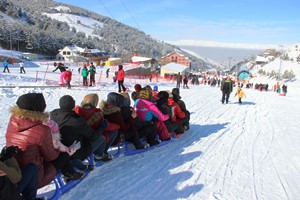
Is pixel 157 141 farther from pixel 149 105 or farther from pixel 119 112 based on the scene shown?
pixel 119 112

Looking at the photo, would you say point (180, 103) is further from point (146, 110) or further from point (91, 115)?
point (91, 115)

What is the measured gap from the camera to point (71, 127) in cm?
427

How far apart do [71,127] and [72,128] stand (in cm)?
2

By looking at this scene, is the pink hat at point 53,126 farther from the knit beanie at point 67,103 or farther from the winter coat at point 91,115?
the winter coat at point 91,115

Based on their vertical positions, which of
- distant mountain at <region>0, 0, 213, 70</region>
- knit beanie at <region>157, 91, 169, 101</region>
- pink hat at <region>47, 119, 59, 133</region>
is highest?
distant mountain at <region>0, 0, 213, 70</region>

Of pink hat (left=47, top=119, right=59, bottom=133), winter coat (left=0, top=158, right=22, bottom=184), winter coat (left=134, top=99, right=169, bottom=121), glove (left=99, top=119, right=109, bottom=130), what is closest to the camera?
winter coat (left=0, top=158, right=22, bottom=184)

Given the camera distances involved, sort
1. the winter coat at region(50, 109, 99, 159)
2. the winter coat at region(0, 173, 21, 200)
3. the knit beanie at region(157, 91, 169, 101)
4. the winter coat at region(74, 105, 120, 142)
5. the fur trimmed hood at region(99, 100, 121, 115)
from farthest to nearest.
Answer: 1. the knit beanie at region(157, 91, 169, 101)
2. the fur trimmed hood at region(99, 100, 121, 115)
3. the winter coat at region(74, 105, 120, 142)
4. the winter coat at region(50, 109, 99, 159)
5. the winter coat at region(0, 173, 21, 200)

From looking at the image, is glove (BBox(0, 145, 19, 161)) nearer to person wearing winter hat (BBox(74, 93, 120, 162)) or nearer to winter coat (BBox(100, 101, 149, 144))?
person wearing winter hat (BBox(74, 93, 120, 162))

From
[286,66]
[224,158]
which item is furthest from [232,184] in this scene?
[286,66]

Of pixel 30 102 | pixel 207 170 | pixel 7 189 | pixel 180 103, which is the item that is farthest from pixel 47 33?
pixel 7 189

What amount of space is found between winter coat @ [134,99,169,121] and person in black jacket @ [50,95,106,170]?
6.70 feet

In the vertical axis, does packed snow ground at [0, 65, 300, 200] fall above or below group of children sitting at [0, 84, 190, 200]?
below

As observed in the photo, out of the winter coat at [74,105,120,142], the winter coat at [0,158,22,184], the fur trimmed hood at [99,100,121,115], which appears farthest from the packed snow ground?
the winter coat at [0,158,22,184]

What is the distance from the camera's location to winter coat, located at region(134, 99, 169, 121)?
6574 mm
